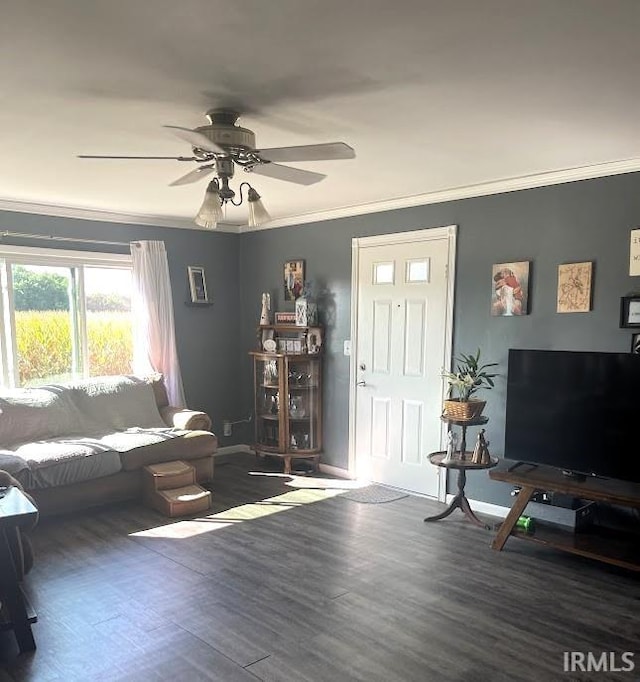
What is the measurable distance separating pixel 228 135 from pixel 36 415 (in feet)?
9.72

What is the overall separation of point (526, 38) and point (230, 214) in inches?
146

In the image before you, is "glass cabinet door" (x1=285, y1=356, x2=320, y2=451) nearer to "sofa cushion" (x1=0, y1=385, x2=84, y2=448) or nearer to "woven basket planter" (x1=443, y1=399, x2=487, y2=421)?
"woven basket planter" (x1=443, y1=399, x2=487, y2=421)

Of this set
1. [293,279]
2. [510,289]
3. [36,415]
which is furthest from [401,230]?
[36,415]

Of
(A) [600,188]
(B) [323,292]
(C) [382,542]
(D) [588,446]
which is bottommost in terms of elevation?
(C) [382,542]

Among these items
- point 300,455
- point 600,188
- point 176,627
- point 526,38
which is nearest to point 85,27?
point 526,38

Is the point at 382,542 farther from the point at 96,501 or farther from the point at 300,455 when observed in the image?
the point at 96,501

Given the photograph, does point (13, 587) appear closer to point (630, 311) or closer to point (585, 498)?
point (585, 498)

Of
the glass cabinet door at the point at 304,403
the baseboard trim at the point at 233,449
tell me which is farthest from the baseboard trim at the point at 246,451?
the glass cabinet door at the point at 304,403

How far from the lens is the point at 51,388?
4566 millimetres

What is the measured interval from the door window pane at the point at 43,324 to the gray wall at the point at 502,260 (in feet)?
6.94

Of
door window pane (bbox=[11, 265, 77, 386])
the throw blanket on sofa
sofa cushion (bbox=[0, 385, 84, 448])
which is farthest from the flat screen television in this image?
door window pane (bbox=[11, 265, 77, 386])

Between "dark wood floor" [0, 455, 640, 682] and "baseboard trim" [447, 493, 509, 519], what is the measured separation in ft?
0.73

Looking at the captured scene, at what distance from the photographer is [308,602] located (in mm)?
2854

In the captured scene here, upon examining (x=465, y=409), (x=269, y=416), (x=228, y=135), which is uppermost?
(x=228, y=135)
